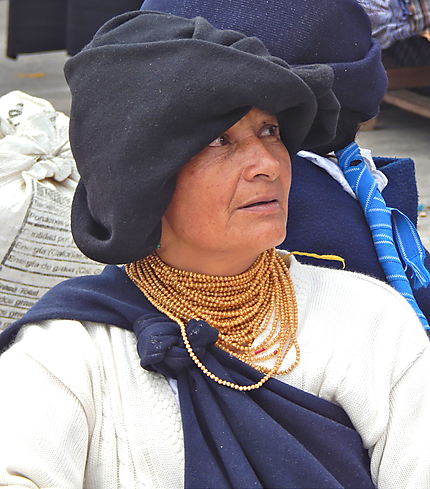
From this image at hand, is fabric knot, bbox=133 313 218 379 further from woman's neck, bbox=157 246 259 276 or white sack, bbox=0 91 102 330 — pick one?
white sack, bbox=0 91 102 330

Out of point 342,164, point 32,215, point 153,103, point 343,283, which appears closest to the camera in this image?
point 153,103

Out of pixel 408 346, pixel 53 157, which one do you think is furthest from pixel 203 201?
pixel 53 157

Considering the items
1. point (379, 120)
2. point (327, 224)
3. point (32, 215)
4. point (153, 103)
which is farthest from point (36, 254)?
point (379, 120)

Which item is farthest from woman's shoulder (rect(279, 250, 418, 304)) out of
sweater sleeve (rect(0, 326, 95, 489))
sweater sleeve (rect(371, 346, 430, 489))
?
sweater sleeve (rect(0, 326, 95, 489))

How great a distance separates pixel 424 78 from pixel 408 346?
169 inches

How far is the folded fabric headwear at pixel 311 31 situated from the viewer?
2.17 metres

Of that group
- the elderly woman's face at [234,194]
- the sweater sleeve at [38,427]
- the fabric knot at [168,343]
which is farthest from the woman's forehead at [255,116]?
the sweater sleeve at [38,427]

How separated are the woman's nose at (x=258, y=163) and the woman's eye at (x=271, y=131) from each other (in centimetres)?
5

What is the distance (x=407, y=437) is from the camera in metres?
1.86

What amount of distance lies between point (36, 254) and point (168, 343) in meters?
1.16

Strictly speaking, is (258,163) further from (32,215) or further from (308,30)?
(32,215)

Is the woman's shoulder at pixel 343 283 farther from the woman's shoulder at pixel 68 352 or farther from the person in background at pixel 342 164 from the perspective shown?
the woman's shoulder at pixel 68 352

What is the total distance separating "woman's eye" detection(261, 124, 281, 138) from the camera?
1808 mm

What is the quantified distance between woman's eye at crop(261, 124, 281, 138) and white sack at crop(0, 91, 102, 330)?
45.2 inches
